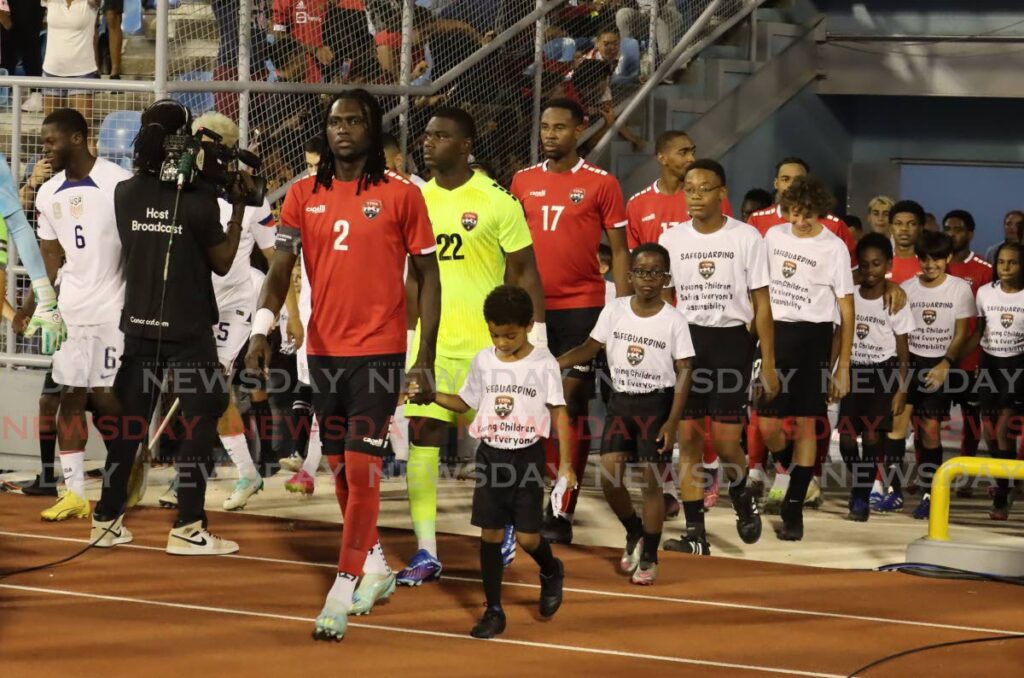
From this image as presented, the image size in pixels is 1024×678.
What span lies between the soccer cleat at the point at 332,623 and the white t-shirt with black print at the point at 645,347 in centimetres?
236

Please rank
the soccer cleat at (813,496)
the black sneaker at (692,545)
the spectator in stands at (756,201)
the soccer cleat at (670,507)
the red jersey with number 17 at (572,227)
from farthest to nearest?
the spectator in stands at (756,201)
the soccer cleat at (813,496)
the soccer cleat at (670,507)
the red jersey with number 17 at (572,227)
the black sneaker at (692,545)

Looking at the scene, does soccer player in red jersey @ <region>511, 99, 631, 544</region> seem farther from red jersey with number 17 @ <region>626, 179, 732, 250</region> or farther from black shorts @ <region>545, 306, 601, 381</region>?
red jersey with number 17 @ <region>626, 179, 732, 250</region>

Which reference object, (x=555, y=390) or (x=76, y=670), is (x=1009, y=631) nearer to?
(x=555, y=390)

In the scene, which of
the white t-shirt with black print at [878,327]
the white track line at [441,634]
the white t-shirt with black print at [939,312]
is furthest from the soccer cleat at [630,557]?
the white t-shirt with black print at [939,312]

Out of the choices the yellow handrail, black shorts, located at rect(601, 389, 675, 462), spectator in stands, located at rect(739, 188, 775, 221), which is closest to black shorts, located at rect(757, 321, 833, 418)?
the yellow handrail

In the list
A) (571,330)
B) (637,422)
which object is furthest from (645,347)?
(571,330)

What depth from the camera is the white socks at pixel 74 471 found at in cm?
1030

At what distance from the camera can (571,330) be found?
390 inches

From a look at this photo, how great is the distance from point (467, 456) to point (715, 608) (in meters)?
5.23

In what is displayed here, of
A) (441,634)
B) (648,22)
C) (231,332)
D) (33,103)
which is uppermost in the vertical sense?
(648,22)

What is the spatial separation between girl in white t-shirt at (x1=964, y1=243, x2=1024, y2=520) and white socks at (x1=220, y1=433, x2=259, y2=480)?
5219mm

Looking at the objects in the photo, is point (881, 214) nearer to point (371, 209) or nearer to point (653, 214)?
point (653, 214)

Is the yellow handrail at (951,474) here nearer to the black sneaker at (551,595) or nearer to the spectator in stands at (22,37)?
the black sneaker at (551,595)

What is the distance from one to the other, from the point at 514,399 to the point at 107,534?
9.57ft
